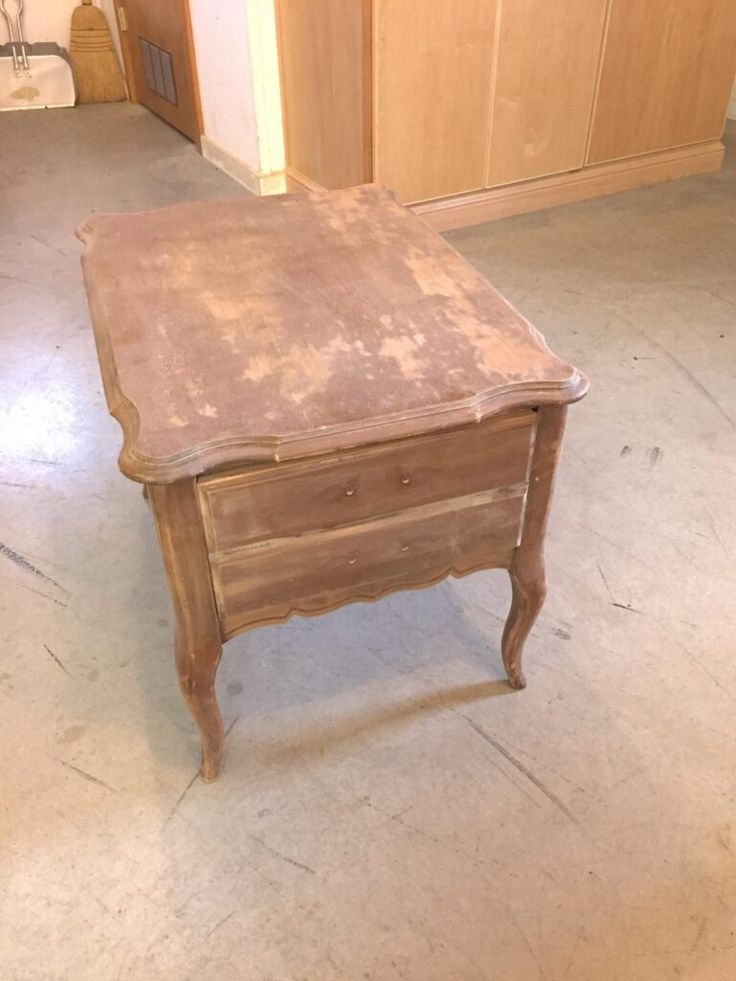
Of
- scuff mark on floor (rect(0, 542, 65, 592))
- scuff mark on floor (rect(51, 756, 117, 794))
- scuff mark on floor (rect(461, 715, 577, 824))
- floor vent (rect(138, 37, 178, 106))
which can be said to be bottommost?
scuff mark on floor (rect(0, 542, 65, 592))

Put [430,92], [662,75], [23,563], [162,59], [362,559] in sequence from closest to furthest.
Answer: [362,559]
[23,563]
[430,92]
[662,75]
[162,59]

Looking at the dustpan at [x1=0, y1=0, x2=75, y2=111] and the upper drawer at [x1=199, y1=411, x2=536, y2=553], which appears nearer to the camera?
the upper drawer at [x1=199, y1=411, x2=536, y2=553]

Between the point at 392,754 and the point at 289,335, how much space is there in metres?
0.65

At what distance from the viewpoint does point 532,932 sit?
1.11 m

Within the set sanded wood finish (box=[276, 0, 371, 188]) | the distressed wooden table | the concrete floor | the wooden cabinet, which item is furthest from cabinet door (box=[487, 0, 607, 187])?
the distressed wooden table

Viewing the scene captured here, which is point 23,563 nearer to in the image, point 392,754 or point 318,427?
point 392,754

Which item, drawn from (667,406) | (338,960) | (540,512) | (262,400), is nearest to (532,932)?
(338,960)

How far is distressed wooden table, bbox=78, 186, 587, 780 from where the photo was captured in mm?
1009

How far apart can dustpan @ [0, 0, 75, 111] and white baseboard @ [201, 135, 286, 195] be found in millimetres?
1131

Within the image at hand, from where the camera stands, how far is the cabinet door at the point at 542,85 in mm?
2703

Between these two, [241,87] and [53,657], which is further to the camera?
[241,87]

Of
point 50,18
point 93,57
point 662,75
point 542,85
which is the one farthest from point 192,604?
point 50,18

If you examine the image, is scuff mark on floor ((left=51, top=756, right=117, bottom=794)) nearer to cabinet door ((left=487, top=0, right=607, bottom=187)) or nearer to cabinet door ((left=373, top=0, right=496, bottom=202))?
cabinet door ((left=373, top=0, right=496, bottom=202))

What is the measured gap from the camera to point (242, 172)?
3285 mm
